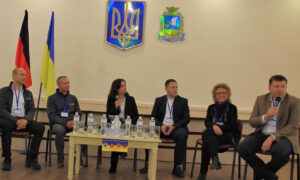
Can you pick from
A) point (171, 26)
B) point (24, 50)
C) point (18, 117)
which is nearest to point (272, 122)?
point (171, 26)

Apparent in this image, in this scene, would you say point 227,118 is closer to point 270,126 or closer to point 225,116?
point 225,116

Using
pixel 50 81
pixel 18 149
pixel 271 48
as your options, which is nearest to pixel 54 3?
pixel 50 81

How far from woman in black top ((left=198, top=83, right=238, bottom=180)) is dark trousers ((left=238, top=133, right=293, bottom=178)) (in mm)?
313

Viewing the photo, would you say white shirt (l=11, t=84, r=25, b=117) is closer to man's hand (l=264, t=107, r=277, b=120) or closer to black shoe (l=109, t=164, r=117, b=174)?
black shoe (l=109, t=164, r=117, b=174)

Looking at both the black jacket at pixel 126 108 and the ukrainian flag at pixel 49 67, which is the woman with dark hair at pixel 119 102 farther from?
the ukrainian flag at pixel 49 67

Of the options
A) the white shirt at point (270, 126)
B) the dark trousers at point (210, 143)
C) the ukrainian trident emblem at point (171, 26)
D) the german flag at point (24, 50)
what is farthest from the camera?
the ukrainian trident emblem at point (171, 26)

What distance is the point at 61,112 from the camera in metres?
3.82

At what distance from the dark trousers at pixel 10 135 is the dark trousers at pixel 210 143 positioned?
2056 mm

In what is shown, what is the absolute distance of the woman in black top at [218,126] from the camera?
129 inches

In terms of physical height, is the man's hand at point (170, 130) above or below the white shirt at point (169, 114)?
below

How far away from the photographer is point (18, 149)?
452 centimetres

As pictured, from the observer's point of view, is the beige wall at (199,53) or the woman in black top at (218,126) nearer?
the woman in black top at (218,126)

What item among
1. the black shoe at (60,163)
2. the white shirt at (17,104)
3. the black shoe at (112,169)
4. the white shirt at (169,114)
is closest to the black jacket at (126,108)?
the white shirt at (169,114)

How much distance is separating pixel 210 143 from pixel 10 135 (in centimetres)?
240
